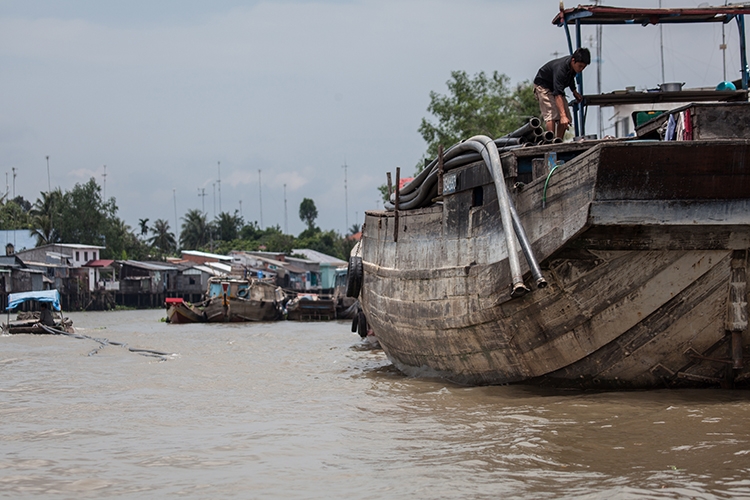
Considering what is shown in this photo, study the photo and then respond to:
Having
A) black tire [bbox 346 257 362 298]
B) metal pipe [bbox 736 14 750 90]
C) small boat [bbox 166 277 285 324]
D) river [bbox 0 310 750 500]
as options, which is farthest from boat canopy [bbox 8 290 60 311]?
metal pipe [bbox 736 14 750 90]

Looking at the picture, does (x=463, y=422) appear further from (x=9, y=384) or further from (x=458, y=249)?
(x=9, y=384)

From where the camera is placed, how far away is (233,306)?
2914 cm

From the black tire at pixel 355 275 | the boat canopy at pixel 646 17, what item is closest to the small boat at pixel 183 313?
the black tire at pixel 355 275

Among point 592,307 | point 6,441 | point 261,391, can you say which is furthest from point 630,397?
point 6,441

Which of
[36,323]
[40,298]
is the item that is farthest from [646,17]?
[40,298]

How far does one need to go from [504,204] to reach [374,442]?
1.97 m

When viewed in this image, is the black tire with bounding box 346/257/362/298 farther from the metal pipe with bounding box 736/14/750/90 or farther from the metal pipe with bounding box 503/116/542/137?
the metal pipe with bounding box 736/14/750/90

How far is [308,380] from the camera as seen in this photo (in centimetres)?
927

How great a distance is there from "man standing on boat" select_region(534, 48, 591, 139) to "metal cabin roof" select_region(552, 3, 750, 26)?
1003 millimetres

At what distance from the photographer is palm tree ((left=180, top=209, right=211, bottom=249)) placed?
79250 mm

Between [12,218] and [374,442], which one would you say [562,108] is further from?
[12,218]

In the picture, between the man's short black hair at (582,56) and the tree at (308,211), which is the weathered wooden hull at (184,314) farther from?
the tree at (308,211)

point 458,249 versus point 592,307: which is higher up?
point 458,249

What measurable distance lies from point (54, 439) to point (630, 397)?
13.9 feet
